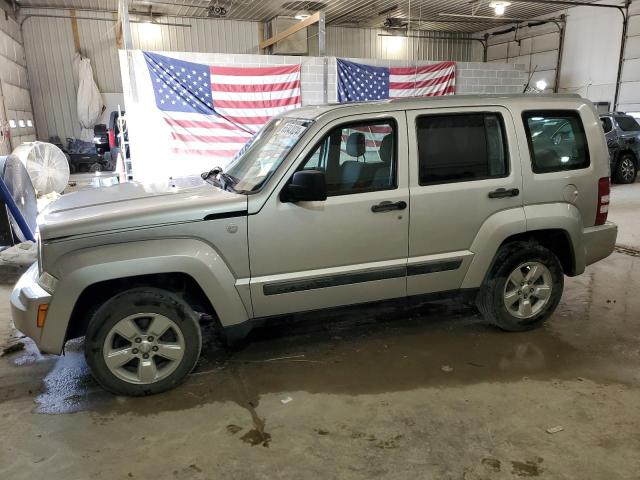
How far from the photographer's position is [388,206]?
328 centimetres

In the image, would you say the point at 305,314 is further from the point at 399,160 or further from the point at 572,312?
the point at 572,312

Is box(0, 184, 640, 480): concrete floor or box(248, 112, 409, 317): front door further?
box(248, 112, 409, 317): front door

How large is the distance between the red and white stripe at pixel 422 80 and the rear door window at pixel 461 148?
7003 millimetres

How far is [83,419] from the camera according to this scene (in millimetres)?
2861

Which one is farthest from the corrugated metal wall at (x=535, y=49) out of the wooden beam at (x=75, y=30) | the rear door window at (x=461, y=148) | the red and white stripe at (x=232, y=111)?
the wooden beam at (x=75, y=30)

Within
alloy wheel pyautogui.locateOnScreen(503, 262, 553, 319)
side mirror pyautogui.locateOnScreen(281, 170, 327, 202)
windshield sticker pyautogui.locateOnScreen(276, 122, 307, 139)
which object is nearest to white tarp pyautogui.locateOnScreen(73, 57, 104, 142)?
windshield sticker pyautogui.locateOnScreen(276, 122, 307, 139)

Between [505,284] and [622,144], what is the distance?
34.1 ft

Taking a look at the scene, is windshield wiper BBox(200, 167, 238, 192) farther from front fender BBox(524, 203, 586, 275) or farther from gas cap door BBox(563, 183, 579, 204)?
gas cap door BBox(563, 183, 579, 204)

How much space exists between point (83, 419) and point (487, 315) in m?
2.99

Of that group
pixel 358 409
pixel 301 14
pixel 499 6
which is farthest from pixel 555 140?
pixel 301 14

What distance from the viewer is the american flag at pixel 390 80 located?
9695 millimetres

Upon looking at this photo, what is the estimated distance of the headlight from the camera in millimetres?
2799

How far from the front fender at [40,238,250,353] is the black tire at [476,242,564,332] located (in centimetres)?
209

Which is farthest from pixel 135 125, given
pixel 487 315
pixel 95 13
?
pixel 95 13
